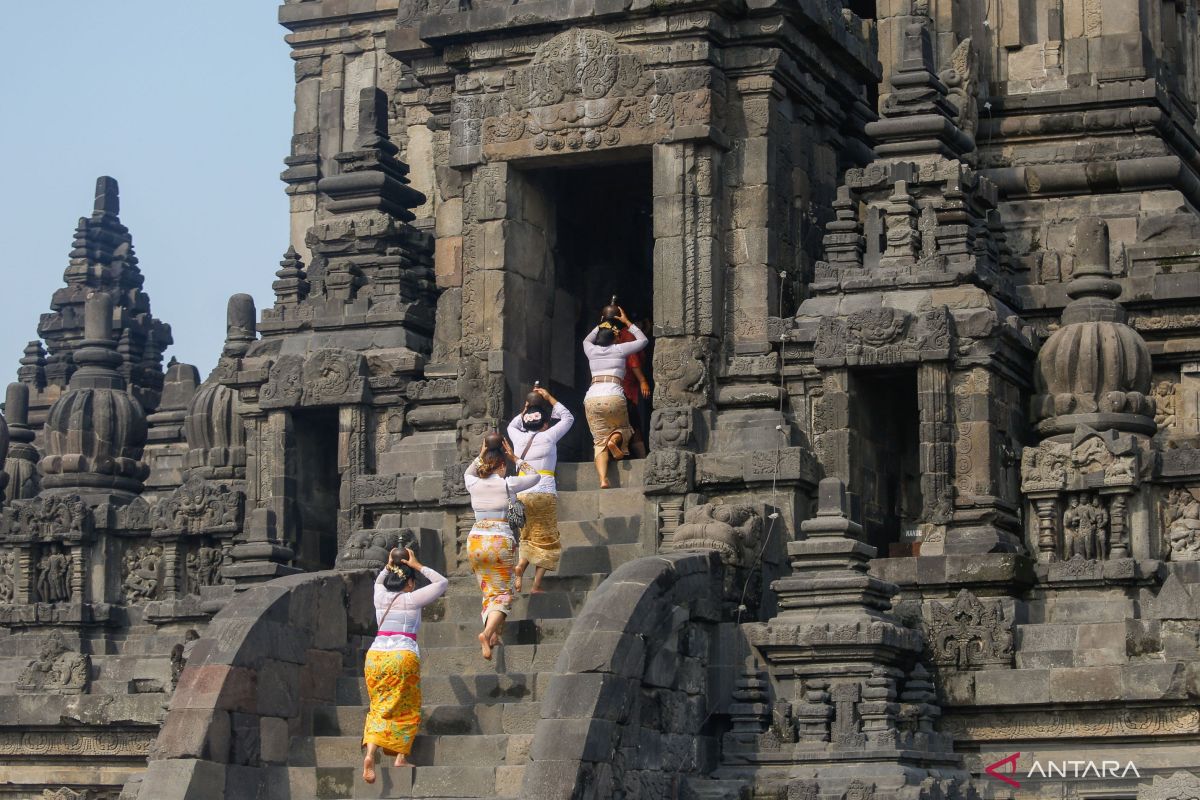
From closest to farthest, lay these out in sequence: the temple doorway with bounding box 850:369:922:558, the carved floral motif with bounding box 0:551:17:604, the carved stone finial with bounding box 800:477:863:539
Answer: the carved stone finial with bounding box 800:477:863:539, the temple doorway with bounding box 850:369:922:558, the carved floral motif with bounding box 0:551:17:604

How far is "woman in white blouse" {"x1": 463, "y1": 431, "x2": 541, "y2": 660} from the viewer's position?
31547 mm

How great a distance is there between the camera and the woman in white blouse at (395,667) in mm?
30188

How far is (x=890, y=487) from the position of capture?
35.8 metres

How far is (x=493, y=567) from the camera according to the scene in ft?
104

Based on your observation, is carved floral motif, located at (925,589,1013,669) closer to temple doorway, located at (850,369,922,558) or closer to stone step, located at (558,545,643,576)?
temple doorway, located at (850,369,922,558)

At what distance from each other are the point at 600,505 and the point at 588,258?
5.11m

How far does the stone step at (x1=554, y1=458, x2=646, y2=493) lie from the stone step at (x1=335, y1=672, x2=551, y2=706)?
160 inches

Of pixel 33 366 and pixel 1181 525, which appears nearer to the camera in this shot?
pixel 1181 525

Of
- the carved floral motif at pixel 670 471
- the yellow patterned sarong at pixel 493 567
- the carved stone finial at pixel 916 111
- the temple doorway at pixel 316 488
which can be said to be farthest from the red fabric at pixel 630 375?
the temple doorway at pixel 316 488

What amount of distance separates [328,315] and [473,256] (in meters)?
3.74

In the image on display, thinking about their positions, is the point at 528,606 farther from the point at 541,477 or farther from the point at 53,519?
the point at 53,519

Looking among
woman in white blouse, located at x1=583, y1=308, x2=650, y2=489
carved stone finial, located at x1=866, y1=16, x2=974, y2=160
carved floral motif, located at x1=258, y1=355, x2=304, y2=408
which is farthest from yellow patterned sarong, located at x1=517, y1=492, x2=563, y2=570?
carved floral motif, located at x1=258, y1=355, x2=304, y2=408

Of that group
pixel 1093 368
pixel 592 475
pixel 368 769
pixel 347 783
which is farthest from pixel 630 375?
pixel 368 769

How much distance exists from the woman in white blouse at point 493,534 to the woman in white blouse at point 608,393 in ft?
8.84
